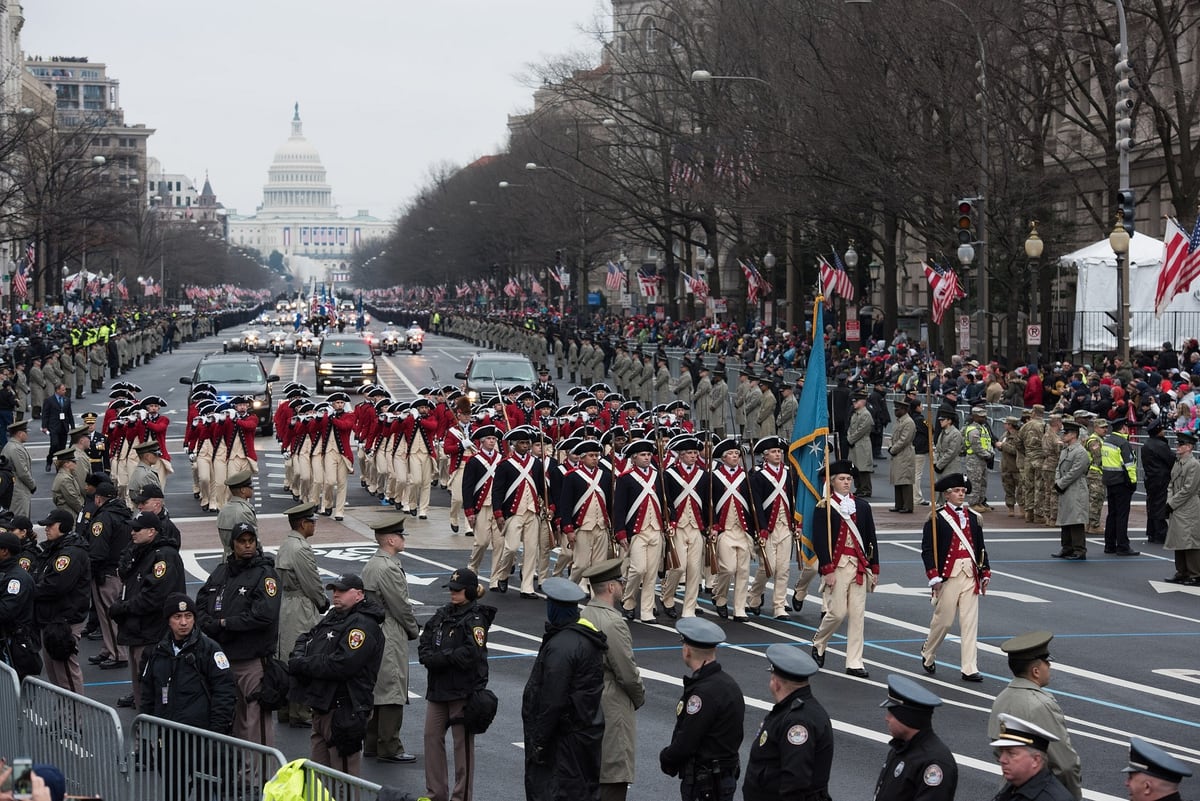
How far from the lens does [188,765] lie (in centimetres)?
846

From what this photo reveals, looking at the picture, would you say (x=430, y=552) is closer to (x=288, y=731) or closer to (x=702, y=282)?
(x=288, y=731)

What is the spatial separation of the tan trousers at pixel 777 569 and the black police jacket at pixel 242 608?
21.1 feet

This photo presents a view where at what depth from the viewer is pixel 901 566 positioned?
20078 mm

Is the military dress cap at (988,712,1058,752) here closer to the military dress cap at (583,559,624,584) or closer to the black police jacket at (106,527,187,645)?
the military dress cap at (583,559,624,584)

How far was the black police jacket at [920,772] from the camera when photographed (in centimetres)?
741

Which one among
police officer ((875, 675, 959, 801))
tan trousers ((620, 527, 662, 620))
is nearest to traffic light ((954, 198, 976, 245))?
tan trousers ((620, 527, 662, 620))

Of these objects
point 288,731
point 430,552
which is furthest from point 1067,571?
point 288,731

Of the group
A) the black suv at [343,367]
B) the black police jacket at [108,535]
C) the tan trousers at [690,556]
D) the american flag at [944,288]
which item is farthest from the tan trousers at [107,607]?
the black suv at [343,367]

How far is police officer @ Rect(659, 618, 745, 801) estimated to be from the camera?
8.42m

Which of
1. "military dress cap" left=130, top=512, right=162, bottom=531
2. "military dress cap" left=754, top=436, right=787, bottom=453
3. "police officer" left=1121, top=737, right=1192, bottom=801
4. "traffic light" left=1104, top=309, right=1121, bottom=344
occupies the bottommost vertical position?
"police officer" left=1121, top=737, right=1192, bottom=801

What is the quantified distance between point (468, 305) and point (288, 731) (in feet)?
386

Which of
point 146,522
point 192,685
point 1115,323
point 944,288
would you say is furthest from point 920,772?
point 944,288

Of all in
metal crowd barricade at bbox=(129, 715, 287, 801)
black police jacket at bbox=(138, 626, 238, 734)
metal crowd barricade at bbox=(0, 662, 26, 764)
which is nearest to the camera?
metal crowd barricade at bbox=(129, 715, 287, 801)

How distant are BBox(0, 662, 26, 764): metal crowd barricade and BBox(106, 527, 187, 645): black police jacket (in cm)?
191
